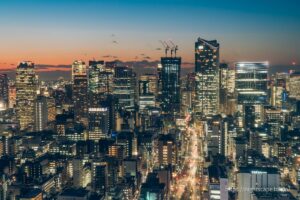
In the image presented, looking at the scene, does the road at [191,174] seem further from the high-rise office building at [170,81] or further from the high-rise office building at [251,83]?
the high-rise office building at [170,81]

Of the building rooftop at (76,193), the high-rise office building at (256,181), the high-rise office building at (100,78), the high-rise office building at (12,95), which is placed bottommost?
the building rooftop at (76,193)

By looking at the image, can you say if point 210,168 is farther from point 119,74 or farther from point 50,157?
point 119,74

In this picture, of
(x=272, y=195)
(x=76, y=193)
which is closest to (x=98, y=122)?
(x=76, y=193)

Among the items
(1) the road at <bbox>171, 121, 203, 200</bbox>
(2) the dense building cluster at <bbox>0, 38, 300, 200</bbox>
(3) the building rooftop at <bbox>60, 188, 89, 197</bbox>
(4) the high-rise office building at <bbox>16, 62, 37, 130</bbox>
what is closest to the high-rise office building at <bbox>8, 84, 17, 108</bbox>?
(2) the dense building cluster at <bbox>0, 38, 300, 200</bbox>

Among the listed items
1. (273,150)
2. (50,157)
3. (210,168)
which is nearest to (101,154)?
(50,157)

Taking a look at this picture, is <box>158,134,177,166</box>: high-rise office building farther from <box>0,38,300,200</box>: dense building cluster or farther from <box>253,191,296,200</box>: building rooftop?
<box>253,191,296,200</box>: building rooftop

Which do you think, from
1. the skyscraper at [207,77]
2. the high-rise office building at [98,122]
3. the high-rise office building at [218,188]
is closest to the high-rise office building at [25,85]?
the high-rise office building at [98,122]

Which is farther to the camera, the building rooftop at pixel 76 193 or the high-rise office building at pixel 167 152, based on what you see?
the high-rise office building at pixel 167 152
